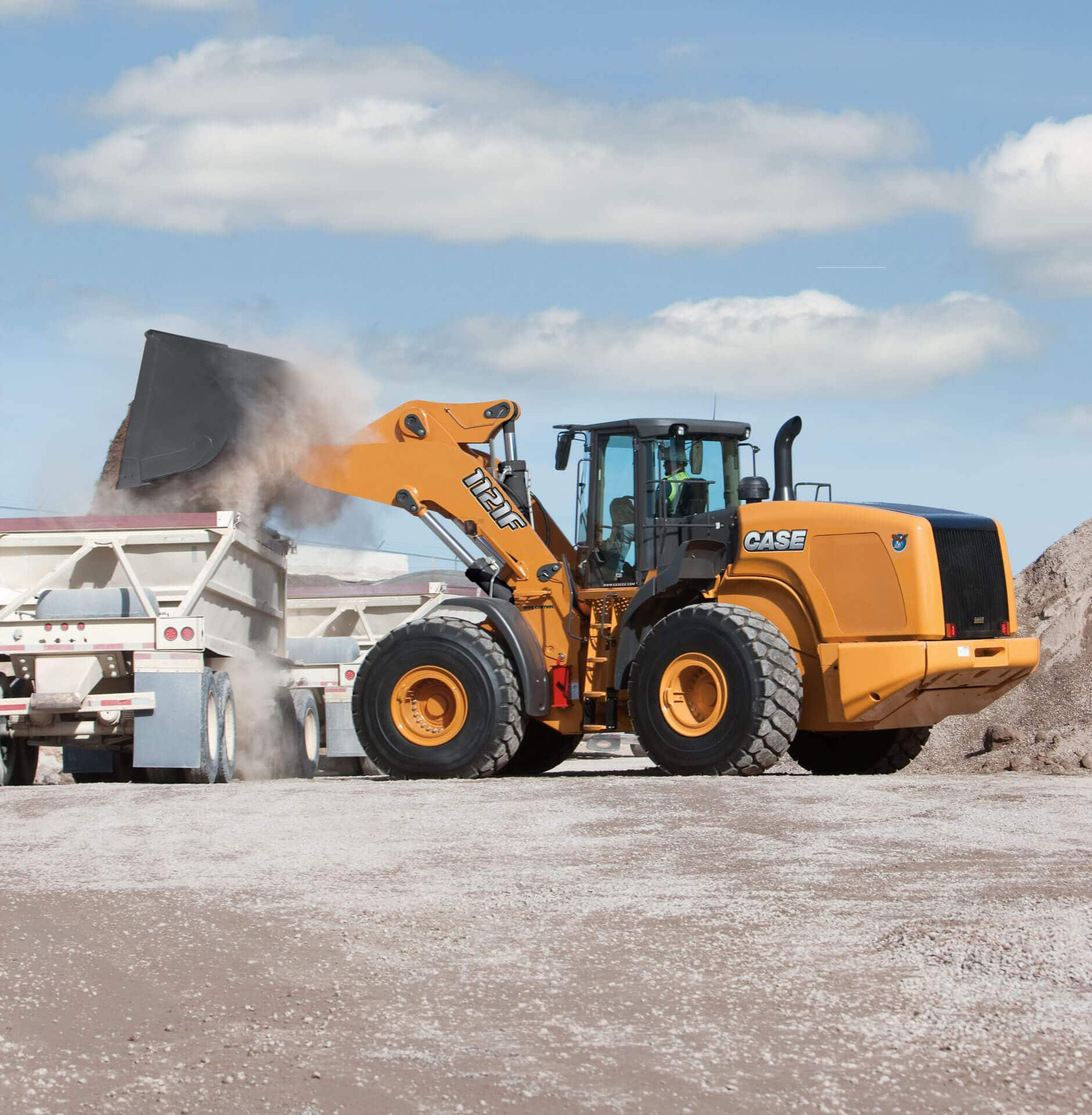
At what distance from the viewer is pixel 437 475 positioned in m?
12.6

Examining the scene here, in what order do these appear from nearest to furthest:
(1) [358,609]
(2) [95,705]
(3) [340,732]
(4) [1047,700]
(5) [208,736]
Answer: (2) [95,705] < (5) [208,736] < (4) [1047,700] < (3) [340,732] < (1) [358,609]

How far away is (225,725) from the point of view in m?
13.3

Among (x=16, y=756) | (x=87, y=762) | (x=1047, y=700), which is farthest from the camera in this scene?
(x=1047, y=700)

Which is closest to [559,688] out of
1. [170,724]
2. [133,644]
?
[170,724]

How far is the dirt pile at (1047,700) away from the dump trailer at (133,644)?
6.88 meters

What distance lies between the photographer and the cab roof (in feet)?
38.9

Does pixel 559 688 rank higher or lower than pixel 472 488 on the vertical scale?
lower

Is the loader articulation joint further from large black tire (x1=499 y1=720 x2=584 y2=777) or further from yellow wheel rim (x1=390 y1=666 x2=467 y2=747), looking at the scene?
large black tire (x1=499 y1=720 x2=584 y2=777)

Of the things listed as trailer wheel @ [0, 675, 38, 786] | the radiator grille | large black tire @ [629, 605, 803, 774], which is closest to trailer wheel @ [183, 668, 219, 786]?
trailer wheel @ [0, 675, 38, 786]

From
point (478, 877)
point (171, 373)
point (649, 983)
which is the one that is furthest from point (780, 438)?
point (649, 983)

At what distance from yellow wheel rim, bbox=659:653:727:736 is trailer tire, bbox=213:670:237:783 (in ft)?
13.5

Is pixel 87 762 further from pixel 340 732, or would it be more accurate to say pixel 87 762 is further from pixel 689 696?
pixel 689 696

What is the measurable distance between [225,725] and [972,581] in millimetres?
6338

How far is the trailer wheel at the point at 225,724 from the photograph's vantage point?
13.1m
